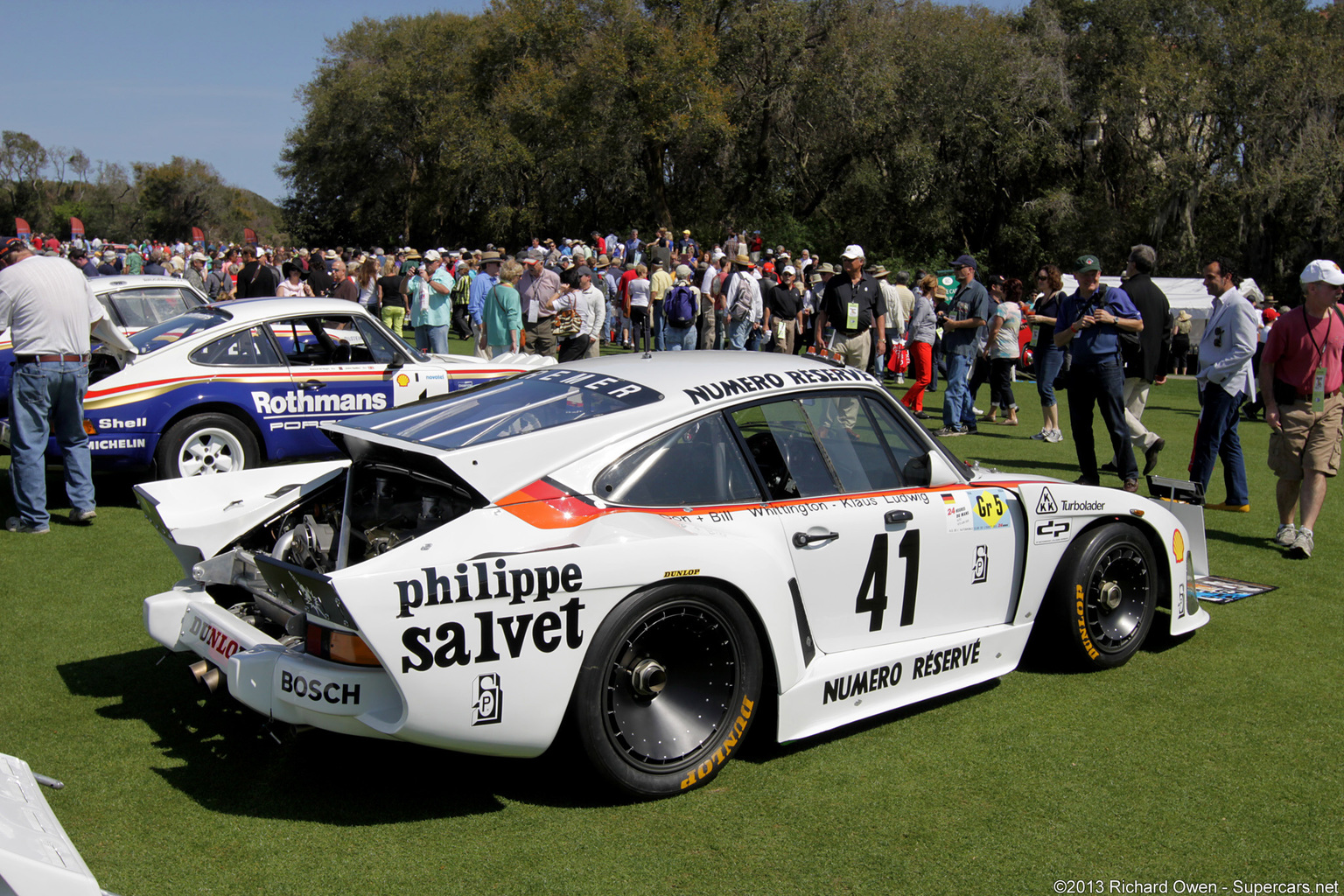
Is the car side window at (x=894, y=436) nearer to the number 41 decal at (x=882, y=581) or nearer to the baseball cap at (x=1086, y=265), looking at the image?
the number 41 decal at (x=882, y=581)

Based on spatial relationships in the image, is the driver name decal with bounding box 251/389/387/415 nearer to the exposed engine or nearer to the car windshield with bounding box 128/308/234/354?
the car windshield with bounding box 128/308/234/354

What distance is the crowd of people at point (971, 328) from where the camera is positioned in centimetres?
703

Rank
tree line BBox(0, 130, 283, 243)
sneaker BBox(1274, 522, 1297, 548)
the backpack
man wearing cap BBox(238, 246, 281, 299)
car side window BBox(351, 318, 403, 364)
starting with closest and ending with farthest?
sneaker BBox(1274, 522, 1297, 548), car side window BBox(351, 318, 403, 364), the backpack, man wearing cap BBox(238, 246, 281, 299), tree line BBox(0, 130, 283, 243)

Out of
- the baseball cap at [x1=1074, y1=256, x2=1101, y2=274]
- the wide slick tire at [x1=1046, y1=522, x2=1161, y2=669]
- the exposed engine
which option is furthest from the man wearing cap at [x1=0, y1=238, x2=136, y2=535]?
the baseball cap at [x1=1074, y1=256, x2=1101, y2=274]

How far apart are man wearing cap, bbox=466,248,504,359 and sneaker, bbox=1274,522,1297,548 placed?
10080 millimetres

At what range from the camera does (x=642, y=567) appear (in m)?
3.37

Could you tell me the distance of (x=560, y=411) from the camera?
13.0 feet

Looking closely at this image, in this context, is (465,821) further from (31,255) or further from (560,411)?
(31,255)

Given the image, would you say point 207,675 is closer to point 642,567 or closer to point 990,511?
point 642,567

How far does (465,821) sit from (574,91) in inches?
1514

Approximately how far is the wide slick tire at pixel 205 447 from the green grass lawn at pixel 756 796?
2.84 metres

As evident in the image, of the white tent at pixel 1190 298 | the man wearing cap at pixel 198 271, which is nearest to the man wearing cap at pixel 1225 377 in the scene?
the white tent at pixel 1190 298

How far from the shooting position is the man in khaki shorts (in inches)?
269

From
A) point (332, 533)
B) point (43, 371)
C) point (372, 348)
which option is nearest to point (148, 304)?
point (372, 348)
